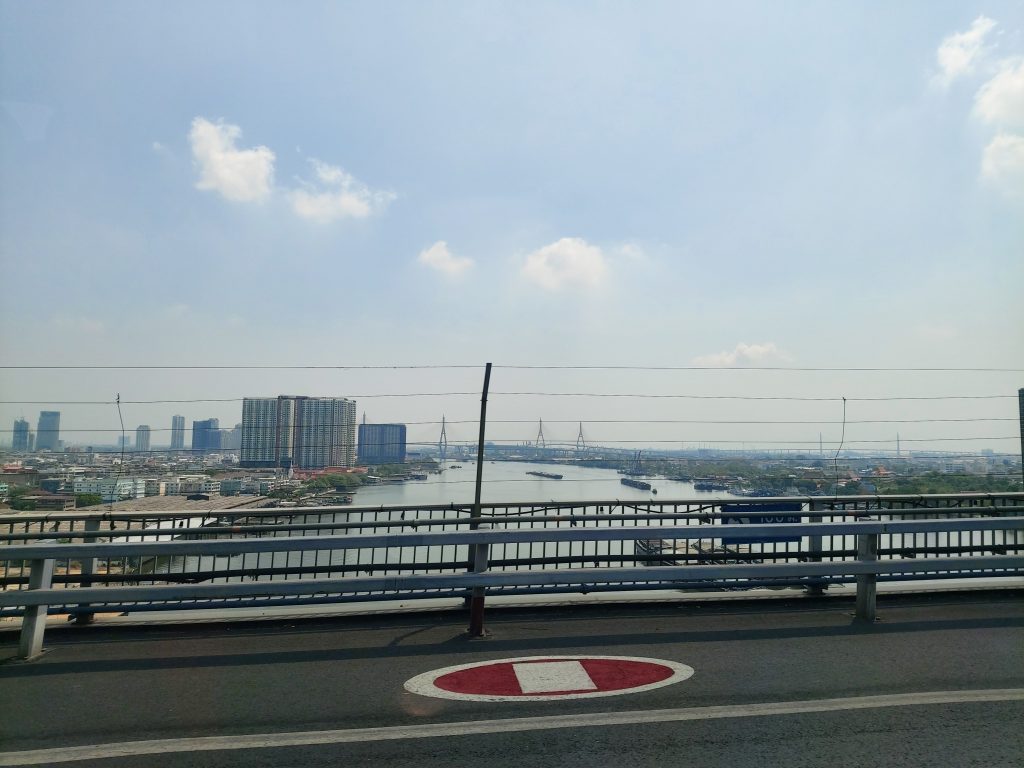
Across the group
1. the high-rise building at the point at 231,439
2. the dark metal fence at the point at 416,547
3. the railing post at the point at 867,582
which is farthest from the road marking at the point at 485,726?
the high-rise building at the point at 231,439

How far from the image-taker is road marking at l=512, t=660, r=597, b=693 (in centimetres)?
515

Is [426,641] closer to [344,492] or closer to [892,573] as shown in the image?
[344,492]

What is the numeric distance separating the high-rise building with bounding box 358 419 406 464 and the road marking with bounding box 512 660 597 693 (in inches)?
185

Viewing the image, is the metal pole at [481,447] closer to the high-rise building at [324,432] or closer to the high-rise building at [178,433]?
the high-rise building at [324,432]

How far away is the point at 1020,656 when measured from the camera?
230 inches

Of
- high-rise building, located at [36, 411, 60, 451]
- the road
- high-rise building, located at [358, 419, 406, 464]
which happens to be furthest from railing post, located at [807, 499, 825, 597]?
high-rise building, located at [36, 411, 60, 451]

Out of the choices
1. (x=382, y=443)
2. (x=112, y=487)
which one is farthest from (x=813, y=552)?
(x=112, y=487)

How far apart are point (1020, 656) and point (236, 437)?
9399 millimetres

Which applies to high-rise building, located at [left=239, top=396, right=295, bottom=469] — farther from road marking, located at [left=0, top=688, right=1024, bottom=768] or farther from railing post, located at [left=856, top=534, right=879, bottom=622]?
railing post, located at [left=856, top=534, right=879, bottom=622]

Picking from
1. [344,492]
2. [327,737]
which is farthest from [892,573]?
[344,492]

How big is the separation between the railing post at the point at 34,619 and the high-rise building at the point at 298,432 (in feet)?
12.5

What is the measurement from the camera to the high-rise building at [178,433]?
31.2 feet

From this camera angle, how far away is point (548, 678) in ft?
17.6

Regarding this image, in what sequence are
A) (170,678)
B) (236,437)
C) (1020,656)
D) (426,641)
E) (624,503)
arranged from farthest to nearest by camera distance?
(236,437) → (624,503) → (426,641) → (1020,656) → (170,678)
